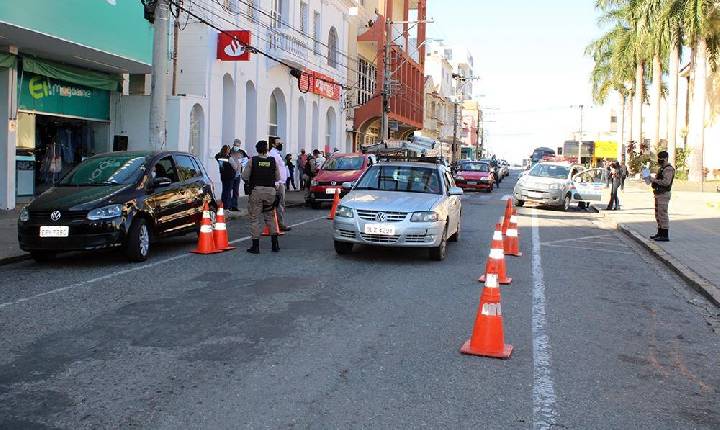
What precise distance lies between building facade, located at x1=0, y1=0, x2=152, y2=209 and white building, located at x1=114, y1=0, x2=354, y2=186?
4.01 feet

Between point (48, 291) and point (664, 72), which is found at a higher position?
point (664, 72)

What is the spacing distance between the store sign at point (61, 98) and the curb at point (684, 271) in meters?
13.9

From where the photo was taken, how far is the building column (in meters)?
15.6

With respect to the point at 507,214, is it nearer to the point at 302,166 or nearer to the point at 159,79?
the point at 159,79

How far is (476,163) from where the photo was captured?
35.9m

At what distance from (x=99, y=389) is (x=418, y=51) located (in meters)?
53.4

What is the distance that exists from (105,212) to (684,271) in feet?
28.0

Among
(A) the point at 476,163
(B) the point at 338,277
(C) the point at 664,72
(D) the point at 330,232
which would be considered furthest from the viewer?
(C) the point at 664,72

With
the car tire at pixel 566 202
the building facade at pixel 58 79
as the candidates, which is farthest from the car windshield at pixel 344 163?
the car tire at pixel 566 202

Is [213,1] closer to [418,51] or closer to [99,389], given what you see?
[99,389]

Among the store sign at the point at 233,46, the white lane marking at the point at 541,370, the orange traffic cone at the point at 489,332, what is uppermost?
the store sign at the point at 233,46

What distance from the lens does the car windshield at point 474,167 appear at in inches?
1383

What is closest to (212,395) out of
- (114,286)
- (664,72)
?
(114,286)

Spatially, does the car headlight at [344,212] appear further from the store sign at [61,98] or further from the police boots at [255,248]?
the store sign at [61,98]
